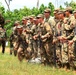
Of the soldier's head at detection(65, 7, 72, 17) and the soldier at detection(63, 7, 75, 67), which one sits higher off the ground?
the soldier's head at detection(65, 7, 72, 17)

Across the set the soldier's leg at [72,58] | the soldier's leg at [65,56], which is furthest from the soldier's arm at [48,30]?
the soldier's leg at [72,58]

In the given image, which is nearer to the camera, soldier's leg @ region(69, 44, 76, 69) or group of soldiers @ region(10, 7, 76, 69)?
soldier's leg @ region(69, 44, 76, 69)

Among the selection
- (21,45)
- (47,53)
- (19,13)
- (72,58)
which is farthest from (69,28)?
(19,13)

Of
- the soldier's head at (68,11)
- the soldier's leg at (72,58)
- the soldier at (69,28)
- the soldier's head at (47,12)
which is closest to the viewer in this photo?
the soldier's leg at (72,58)

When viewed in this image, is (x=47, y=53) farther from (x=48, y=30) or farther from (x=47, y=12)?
(x=47, y=12)

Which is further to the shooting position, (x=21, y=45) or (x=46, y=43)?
(x=21, y=45)

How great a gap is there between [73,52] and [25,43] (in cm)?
436

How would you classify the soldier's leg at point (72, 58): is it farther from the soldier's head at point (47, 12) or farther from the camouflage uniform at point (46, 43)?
the soldier's head at point (47, 12)

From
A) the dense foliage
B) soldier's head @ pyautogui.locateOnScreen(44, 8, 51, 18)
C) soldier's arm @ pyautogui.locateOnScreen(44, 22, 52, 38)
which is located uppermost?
soldier's head @ pyautogui.locateOnScreen(44, 8, 51, 18)

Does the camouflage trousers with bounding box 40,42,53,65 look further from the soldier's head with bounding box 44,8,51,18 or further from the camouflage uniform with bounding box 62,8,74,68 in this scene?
the soldier's head with bounding box 44,8,51,18

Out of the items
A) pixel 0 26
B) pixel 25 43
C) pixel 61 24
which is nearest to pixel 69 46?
pixel 61 24

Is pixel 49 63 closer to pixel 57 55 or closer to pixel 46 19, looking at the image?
pixel 57 55

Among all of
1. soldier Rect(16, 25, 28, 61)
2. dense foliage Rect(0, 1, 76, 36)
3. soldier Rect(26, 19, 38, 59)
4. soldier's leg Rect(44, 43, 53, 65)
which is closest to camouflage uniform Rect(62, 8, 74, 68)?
soldier's leg Rect(44, 43, 53, 65)

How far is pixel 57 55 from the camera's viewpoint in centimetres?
1398
